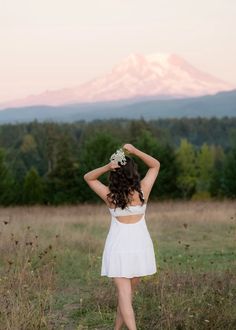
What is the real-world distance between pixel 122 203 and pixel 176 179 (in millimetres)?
42420

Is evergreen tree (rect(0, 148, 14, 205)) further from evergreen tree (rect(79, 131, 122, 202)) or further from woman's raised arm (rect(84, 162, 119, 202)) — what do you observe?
woman's raised arm (rect(84, 162, 119, 202))

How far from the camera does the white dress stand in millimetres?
5203

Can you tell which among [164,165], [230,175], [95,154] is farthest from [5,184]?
[230,175]

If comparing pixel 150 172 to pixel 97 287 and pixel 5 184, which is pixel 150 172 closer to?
pixel 97 287

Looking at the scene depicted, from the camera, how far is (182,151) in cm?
6869

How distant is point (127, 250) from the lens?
5.20 meters

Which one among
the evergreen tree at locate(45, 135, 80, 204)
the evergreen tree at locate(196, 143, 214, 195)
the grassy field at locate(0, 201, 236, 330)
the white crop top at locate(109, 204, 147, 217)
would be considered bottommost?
the evergreen tree at locate(196, 143, 214, 195)

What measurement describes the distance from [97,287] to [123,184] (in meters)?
3.12

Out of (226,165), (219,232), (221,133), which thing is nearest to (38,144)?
(221,133)

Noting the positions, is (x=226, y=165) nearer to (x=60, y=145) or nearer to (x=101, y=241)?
(x=60, y=145)

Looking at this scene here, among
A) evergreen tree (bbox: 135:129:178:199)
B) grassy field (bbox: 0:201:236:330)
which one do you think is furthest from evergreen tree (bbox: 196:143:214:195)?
grassy field (bbox: 0:201:236:330)

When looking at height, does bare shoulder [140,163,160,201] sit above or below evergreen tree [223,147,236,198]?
above

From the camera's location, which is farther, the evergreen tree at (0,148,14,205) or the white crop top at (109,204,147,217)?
the evergreen tree at (0,148,14,205)

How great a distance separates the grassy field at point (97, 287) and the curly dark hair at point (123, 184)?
4.31 feet
